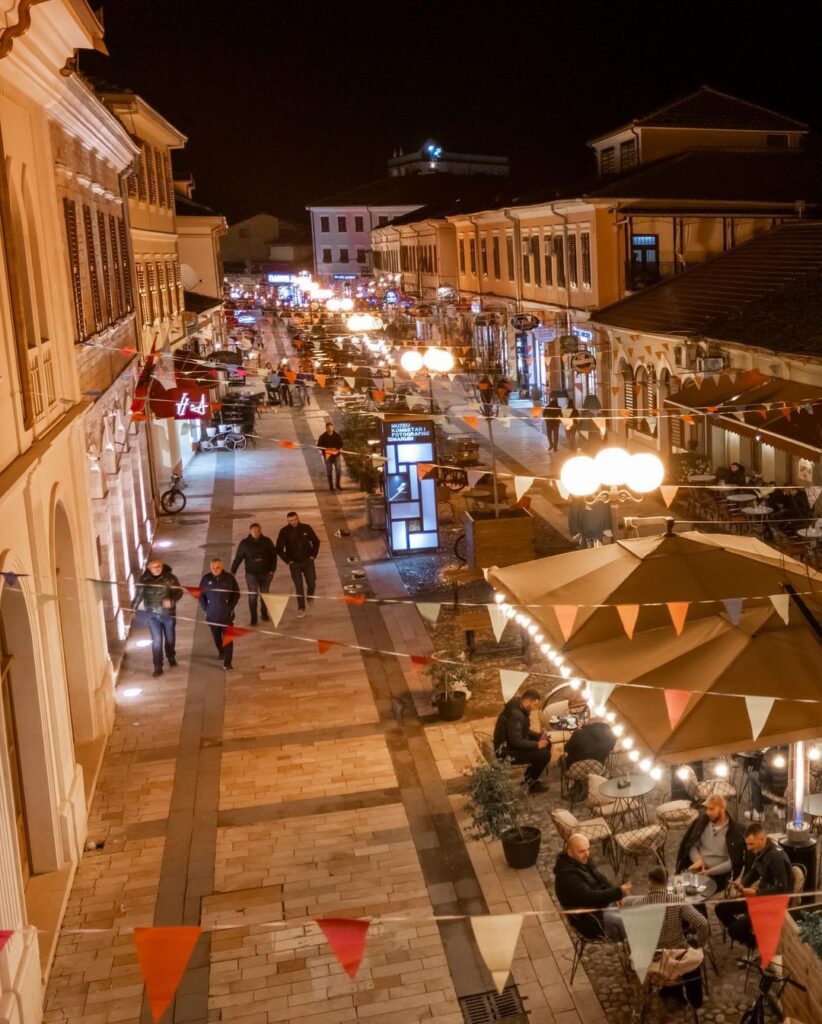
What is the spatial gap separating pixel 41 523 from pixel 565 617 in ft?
15.3

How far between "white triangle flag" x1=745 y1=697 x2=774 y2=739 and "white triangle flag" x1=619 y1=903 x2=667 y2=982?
1.70 meters

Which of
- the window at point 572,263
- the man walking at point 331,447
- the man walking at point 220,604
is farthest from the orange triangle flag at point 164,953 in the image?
the window at point 572,263

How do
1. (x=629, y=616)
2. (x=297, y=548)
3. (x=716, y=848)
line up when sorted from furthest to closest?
1. (x=297, y=548)
2. (x=629, y=616)
3. (x=716, y=848)

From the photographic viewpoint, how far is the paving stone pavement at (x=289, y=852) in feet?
25.8

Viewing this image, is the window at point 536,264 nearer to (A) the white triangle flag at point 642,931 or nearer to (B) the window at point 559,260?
(B) the window at point 559,260

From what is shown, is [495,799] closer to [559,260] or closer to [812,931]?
[812,931]

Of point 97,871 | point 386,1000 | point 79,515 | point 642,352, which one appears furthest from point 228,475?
point 386,1000

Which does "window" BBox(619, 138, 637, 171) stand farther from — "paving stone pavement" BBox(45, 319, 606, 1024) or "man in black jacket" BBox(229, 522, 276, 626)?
"paving stone pavement" BBox(45, 319, 606, 1024)

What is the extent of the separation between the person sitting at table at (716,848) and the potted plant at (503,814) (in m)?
1.34

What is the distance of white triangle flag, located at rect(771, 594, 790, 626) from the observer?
8.51 m

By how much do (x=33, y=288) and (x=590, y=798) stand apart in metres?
7.20

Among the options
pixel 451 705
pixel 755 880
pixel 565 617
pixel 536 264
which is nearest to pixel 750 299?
pixel 451 705

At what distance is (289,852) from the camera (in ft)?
32.3

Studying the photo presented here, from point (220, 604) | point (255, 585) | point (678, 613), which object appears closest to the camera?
point (678, 613)
